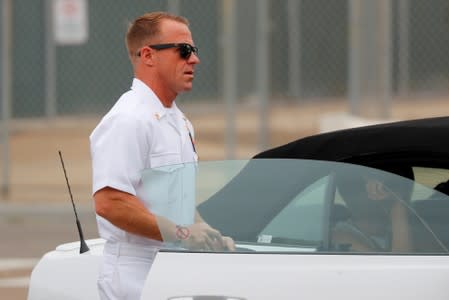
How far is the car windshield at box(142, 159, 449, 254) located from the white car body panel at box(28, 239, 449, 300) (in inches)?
2.8

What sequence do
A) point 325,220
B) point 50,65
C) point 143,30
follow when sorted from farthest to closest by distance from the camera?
point 50,65 → point 143,30 → point 325,220

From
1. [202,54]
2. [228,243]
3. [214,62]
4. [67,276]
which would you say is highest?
[228,243]

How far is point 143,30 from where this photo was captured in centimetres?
452

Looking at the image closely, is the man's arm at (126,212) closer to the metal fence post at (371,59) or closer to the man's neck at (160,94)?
the man's neck at (160,94)

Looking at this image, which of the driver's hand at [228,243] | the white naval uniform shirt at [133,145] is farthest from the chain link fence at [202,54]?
the driver's hand at [228,243]

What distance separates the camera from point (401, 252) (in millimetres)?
4160

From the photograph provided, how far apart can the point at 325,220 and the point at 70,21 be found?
10.9 metres

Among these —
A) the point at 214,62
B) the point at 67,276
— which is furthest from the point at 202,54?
the point at 67,276

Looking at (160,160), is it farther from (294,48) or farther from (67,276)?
(294,48)

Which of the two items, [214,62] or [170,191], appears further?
[214,62]

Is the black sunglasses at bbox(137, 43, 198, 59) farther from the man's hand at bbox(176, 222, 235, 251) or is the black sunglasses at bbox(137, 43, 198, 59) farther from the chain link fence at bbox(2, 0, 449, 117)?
the chain link fence at bbox(2, 0, 449, 117)

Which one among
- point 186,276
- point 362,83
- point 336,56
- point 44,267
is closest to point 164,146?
point 186,276

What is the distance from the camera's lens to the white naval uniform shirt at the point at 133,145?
435cm

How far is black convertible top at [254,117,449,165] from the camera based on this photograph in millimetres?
4477
